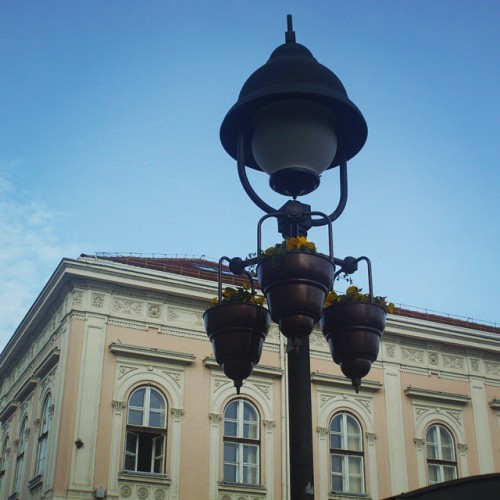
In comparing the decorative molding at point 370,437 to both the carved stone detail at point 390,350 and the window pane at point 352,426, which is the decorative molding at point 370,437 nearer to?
the window pane at point 352,426

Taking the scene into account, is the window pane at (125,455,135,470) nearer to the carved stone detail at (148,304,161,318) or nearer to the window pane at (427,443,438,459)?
the carved stone detail at (148,304,161,318)

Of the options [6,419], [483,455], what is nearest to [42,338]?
[6,419]

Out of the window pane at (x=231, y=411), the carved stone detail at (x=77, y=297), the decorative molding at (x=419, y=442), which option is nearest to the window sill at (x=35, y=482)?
the carved stone detail at (x=77, y=297)

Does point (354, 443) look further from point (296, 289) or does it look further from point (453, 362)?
point (296, 289)

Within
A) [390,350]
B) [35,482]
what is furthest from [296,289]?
[390,350]

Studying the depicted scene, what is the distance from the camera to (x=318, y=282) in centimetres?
423

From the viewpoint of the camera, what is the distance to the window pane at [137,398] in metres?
17.6

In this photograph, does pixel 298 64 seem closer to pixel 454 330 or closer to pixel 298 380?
pixel 298 380

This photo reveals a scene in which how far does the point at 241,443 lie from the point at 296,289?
14632 mm

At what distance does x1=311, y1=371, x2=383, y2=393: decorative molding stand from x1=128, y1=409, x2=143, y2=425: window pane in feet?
13.7

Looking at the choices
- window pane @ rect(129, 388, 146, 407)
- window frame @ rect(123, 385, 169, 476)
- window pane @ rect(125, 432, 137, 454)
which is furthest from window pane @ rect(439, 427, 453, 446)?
window pane @ rect(125, 432, 137, 454)

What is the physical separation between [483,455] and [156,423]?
28.7 feet

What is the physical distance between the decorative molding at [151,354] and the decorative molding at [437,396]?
5854 millimetres

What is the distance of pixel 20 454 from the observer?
65.3 feet
